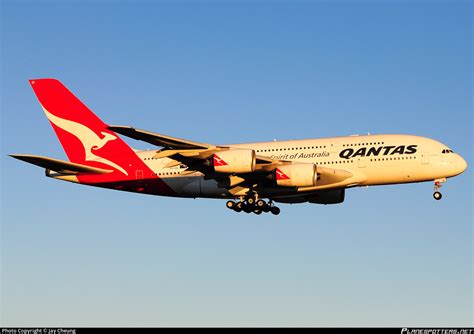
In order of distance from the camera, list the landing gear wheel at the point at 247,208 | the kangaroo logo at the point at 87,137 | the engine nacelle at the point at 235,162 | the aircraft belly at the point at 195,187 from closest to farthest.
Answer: the engine nacelle at the point at 235,162 → the landing gear wheel at the point at 247,208 → the aircraft belly at the point at 195,187 → the kangaroo logo at the point at 87,137

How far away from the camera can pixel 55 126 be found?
55.2 m

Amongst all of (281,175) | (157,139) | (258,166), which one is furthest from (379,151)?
(157,139)

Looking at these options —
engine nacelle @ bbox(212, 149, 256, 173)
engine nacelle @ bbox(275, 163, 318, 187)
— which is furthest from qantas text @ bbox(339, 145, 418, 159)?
engine nacelle @ bbox(212, 149, 256, 173)

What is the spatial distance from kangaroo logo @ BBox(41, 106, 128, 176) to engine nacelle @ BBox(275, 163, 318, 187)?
35.6 feet

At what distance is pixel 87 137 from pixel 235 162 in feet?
40.4

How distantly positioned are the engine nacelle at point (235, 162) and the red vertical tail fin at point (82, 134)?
7236 millimetres

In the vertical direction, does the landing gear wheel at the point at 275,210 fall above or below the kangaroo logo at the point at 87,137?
below

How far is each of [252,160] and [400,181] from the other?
8599mm

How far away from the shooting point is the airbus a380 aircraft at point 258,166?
46.9 meters

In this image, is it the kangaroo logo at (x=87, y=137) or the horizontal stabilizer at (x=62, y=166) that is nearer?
the horizontal stabilizer at (x=62, y=166)

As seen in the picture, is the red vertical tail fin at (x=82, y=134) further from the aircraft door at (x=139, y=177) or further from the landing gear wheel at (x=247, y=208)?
the landing gear wheel at (x=247, y=208)

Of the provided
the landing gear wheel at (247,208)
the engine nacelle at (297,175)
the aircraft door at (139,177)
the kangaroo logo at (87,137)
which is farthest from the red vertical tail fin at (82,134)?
the engine nacelle at (297,175)

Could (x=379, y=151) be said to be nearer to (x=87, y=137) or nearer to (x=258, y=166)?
(x=258, y=166)

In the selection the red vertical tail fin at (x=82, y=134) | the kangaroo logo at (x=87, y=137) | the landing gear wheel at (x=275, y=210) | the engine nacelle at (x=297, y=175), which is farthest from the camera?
the kangaroo logo at (x=87, y=137)
